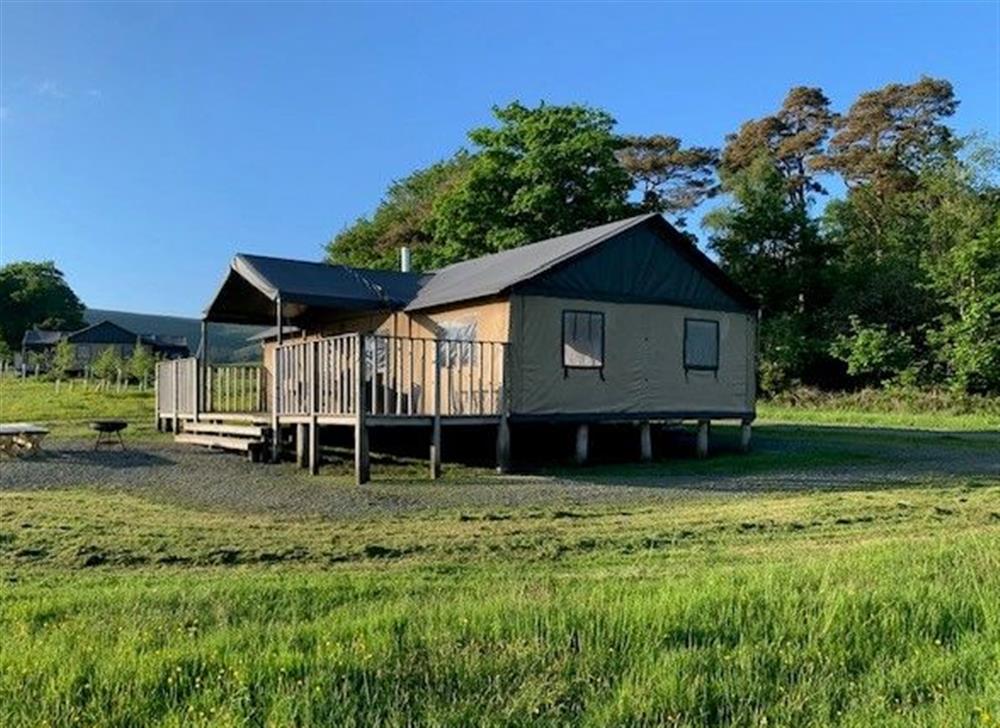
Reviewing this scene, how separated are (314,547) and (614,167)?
1050 inches

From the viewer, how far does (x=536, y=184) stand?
103ft

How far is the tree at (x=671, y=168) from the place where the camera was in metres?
42.7

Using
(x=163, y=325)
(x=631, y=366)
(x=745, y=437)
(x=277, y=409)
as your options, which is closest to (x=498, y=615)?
(x=277, y=409)

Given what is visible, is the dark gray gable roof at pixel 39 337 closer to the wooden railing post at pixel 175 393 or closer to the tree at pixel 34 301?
the tree at pixel 34 301

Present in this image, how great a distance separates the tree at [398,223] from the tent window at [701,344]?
75.8ft

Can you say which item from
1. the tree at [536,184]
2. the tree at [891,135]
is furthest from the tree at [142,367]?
the tree at [891,135]

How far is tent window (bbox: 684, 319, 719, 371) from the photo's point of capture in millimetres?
16516

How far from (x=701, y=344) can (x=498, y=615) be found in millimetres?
13117

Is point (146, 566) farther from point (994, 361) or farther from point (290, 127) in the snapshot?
point (994, 361)

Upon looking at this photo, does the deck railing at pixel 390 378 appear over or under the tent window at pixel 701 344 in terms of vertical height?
under

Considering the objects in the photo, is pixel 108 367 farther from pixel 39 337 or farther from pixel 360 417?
pixel 39 337

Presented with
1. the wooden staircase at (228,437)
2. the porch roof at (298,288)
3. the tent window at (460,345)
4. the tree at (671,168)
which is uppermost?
the tree at (671,168)

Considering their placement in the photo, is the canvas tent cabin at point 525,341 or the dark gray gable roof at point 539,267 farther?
the dark gray gable roof at point 539,267

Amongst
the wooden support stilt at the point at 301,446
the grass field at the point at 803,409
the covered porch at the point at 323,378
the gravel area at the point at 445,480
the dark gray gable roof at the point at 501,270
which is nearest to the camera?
the gravel area at the point at 445,480
